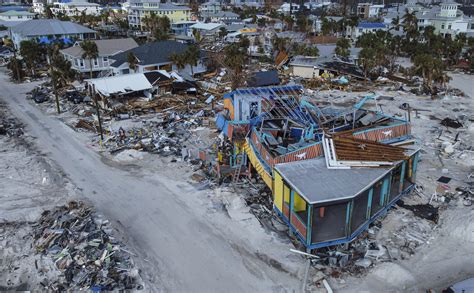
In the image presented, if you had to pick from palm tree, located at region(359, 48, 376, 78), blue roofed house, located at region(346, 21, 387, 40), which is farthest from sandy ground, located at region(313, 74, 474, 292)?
blue roofed house, located at region(346, 21, 387, 40)

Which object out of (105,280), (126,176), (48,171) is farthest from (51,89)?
(105,280)

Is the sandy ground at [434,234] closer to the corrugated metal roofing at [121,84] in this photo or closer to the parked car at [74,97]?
the corrugated metal roofing at [121,84]

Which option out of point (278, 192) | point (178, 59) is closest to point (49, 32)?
point (178, 59)

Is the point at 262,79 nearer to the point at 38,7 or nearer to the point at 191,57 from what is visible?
the point at 191,57

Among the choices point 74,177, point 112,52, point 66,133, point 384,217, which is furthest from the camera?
point 112,52

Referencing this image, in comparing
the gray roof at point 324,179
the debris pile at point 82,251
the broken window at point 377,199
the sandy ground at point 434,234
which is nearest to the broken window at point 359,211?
the broken window at point 377,199

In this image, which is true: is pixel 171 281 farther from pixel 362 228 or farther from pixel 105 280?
pixel 362 228
